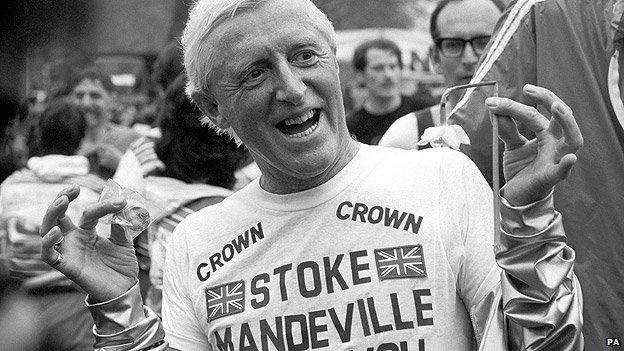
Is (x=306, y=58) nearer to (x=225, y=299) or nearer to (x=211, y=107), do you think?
(x=211, y=107)

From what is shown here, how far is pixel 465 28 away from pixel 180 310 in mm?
2470

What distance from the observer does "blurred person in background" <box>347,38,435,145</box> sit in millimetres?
8359

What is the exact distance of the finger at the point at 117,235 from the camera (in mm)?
2859

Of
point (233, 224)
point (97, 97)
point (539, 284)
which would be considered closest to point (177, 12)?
point (97, 97)

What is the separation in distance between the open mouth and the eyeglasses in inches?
87.8

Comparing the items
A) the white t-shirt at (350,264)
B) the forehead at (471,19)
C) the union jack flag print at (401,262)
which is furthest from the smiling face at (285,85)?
the forehead at (471,19)

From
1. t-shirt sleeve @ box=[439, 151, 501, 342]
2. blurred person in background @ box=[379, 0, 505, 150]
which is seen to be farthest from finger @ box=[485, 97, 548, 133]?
blurred person in background @ box=[379, 0, 505, 150]

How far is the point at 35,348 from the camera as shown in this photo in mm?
5969

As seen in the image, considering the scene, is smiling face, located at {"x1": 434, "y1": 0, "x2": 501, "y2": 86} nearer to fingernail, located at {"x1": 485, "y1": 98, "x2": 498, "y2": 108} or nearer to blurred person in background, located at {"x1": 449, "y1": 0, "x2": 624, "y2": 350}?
blurred person in background, located at {"x1": 449, "y1": 0, "x2": 624, "y2": 350}

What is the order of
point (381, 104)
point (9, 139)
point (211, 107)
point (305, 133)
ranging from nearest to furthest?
point (305, 133) < point (211, 107) < point (381, 104) < point (9, 139)

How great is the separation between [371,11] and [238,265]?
13.2 meters

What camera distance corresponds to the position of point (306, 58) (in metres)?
2.77

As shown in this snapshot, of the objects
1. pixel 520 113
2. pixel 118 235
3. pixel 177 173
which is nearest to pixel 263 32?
pixel 118 235

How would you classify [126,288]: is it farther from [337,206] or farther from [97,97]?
[97,97]
